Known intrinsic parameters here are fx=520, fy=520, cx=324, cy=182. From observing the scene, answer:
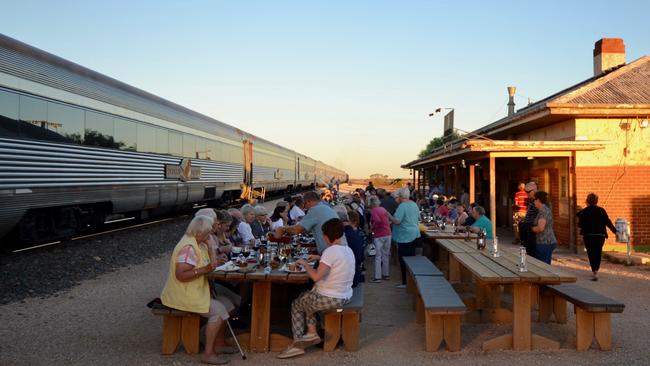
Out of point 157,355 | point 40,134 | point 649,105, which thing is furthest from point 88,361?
point 649,105

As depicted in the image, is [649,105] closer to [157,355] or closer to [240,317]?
[240,317]

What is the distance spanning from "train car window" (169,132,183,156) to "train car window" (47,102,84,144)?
4.50 m

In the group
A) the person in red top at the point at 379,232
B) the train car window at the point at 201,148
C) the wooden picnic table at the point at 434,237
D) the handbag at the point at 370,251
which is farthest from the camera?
the train car window at the point at 201,148

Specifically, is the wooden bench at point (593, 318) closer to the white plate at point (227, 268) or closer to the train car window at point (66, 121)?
the white plate at point (227, 268)

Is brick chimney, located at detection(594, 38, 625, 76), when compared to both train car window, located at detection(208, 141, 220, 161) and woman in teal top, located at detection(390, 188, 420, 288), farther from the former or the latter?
train car window, located at detection(208, 141, 220, 161)

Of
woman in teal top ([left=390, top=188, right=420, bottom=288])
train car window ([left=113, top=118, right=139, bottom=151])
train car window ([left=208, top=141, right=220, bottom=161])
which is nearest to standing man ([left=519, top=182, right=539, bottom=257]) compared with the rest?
woman in teal top ([left=390, top=188, right=420, bottom=288])

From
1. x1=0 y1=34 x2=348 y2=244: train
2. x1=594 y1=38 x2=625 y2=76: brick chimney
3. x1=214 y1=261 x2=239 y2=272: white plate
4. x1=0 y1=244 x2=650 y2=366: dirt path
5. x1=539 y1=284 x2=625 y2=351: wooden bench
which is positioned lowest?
x1=0 y1=244 x2=650 y2=366: dirt path

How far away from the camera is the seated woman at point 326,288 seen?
4719 mm

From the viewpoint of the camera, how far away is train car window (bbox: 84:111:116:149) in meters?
10.2

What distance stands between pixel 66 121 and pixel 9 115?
1.58 metres

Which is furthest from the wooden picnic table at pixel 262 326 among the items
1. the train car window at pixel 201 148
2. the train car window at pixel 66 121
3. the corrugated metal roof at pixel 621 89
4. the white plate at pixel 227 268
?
the train car window at pixel 201 148

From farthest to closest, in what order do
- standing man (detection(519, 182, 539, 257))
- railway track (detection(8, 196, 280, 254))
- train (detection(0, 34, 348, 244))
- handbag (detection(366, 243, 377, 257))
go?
1. handbag (detection(366, 243, 377, 257))
2. railway track (detection(8, 196, 280, 254))
3. train (detection(0, 34, 348, 244))
4. standing man (detection(519, 182, 539, 257))

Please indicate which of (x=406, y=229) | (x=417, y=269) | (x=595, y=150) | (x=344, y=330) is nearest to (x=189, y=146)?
(x=406, y=229)

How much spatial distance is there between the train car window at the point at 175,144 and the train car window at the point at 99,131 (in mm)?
3086
